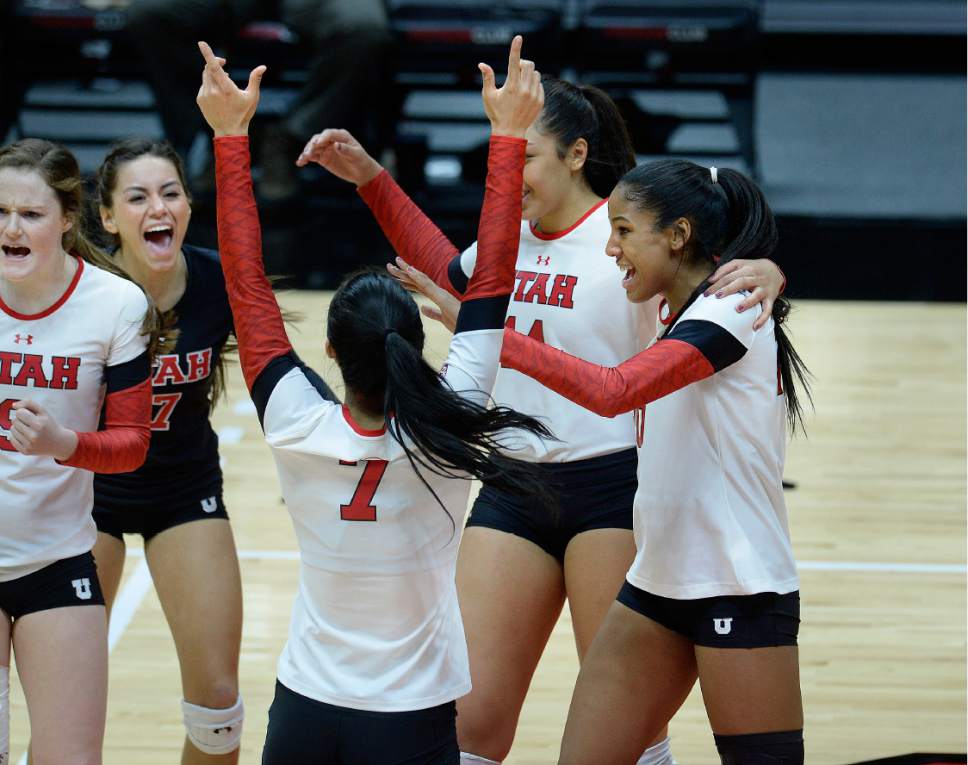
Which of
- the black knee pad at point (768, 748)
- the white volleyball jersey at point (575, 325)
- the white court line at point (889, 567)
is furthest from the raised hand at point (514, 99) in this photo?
the white court line at point (889, 567)

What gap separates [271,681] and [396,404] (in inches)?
90.1

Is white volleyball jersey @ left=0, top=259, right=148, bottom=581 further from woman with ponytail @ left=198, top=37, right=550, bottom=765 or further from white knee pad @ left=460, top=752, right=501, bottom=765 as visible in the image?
white knee pad @ left=460, top=752, right=501, bottom=765

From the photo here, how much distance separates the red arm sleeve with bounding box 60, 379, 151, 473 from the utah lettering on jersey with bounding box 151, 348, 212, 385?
1.61 feet

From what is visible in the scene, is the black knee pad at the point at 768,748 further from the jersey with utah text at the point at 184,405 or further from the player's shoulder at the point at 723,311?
the jersey with utah text at the point at 184,405

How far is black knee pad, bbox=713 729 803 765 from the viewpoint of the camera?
8.82ft

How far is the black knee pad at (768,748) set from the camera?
8.82 feet

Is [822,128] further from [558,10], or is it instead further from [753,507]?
[753,507]

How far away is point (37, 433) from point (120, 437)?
253mm

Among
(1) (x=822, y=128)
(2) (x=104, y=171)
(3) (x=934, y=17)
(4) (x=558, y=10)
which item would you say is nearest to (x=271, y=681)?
(2) (x=104, y=171)

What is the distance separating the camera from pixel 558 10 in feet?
29.9

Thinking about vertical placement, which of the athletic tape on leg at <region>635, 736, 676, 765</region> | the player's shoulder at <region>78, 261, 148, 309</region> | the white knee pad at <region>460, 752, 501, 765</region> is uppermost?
the player's shoulder at <region>78, 261, 148, 309</region>

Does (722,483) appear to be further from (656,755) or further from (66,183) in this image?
(66,183)

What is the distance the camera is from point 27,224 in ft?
9.30

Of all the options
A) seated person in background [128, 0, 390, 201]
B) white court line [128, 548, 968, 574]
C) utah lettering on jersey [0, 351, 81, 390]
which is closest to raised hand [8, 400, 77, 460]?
utah lettering on jersey [0, 351, 81, 390]
